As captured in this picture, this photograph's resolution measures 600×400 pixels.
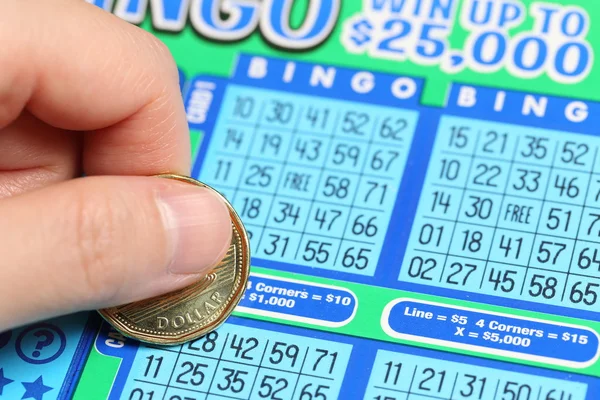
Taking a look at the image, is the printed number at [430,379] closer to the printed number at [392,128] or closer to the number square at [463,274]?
the number square at [463,274]

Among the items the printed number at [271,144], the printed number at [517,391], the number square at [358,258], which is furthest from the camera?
the printed number at [271,144]

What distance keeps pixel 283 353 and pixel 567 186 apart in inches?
14.4

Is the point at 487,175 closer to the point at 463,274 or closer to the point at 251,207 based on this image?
the point at 463,274

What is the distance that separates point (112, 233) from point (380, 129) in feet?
1.35

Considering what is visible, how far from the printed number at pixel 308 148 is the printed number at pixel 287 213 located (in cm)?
7

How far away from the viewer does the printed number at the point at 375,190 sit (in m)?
1.05

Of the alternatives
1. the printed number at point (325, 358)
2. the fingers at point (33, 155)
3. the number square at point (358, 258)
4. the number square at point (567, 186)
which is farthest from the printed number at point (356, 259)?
the fingers at point (33, 155)

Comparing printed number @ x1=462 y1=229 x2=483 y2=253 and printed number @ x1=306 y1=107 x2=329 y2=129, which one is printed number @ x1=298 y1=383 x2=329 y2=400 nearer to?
printed number @ x1=462 y1=229 x2=483 y2=253

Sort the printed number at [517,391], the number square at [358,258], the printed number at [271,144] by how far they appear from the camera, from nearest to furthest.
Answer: the printed number at [517,391] < the number square at [358,258] < the printed number at [271,144]

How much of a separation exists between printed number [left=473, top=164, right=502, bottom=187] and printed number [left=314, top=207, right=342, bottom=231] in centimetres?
16

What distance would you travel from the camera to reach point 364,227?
1033mm

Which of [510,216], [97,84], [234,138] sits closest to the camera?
[97,84]

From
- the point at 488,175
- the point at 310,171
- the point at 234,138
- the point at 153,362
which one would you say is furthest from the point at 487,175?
the point at 153,362

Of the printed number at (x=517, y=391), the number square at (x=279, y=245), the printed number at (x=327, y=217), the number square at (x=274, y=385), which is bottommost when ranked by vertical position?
the number square at (x=274, y=385)
